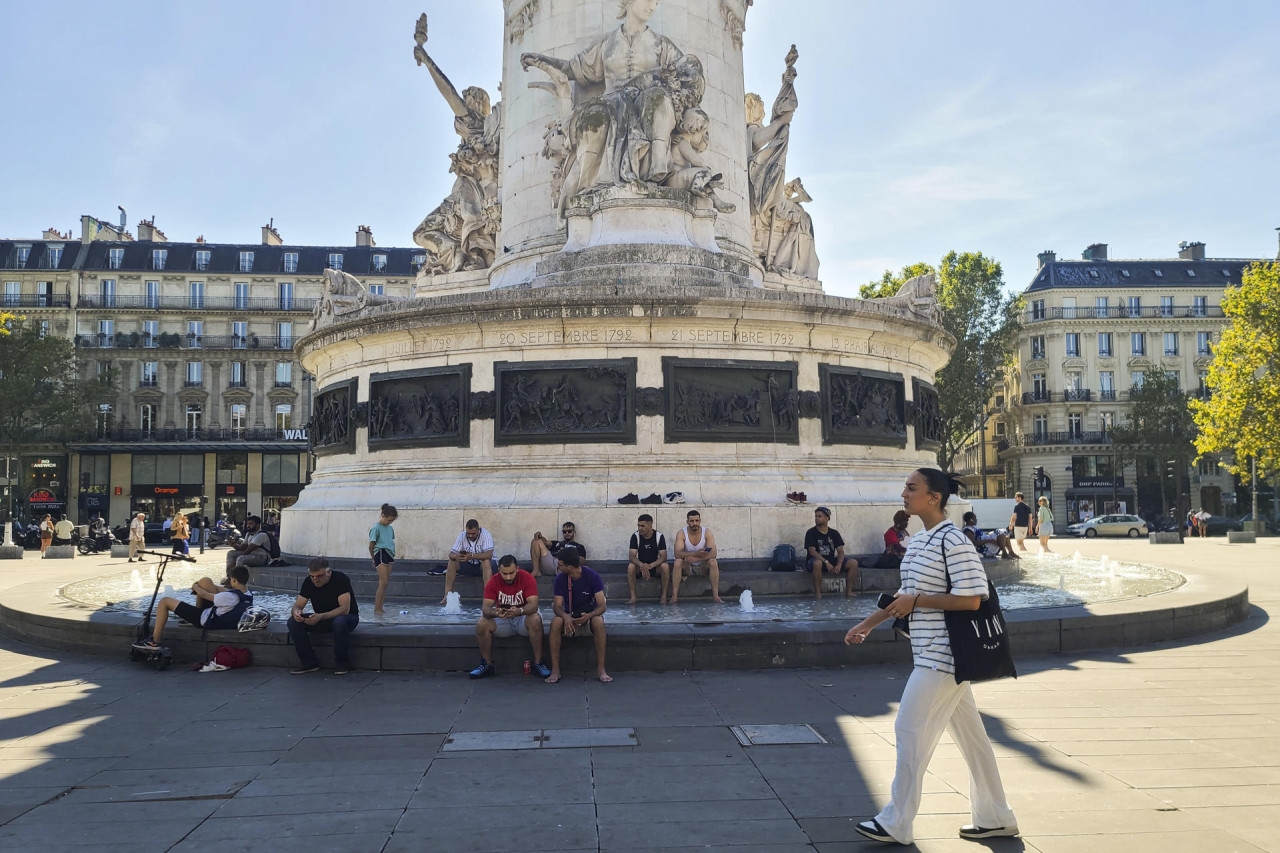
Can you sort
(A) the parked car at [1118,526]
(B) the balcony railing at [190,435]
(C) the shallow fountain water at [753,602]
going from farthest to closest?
(B) the balcony railing at [190,435] < (A) the parked car at [1118,526] < (C) the shallow fountain water at [753,602]

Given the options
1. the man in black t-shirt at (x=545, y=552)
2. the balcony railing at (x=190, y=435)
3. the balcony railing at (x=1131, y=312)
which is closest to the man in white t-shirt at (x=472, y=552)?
the man in black t-shirt at (x=545, y=552)

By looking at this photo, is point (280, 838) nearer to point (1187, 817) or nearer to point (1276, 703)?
point (1187, 817)

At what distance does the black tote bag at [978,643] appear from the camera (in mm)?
4574

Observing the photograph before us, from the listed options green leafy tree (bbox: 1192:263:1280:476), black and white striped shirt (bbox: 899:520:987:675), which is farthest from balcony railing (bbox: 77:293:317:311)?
black and white striped shirt (bbox: 899:520:987:675)

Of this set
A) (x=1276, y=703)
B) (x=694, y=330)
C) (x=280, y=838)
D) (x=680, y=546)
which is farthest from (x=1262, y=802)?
(x=694, y=330)

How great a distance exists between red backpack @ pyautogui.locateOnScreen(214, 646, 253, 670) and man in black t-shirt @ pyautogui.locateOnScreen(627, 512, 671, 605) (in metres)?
4.38

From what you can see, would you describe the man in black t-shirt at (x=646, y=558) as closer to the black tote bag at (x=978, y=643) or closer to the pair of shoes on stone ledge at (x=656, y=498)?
the pair of shoes on stone ledge at (x=656, y=498)

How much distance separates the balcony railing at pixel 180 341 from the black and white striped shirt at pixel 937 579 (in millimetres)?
61041

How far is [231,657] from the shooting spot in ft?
30.9

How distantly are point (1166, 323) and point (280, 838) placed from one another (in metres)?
74.1

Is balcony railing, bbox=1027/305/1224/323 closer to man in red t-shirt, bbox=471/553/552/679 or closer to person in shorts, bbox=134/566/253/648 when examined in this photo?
man in red t-shirt, bbox=471/553/552/679

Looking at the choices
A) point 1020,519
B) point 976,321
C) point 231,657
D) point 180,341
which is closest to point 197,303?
point 180,341

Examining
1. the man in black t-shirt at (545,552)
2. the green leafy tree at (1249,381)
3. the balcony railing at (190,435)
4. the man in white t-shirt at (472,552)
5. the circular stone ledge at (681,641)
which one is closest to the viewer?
the circular stone ledge at (681,641)

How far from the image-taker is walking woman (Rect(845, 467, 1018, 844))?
460 centimetres
